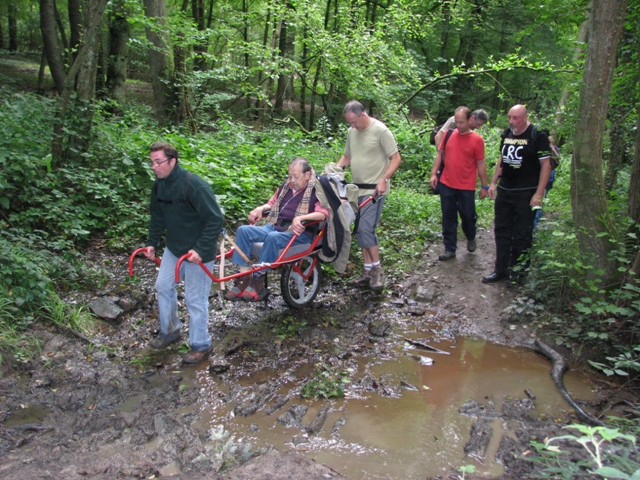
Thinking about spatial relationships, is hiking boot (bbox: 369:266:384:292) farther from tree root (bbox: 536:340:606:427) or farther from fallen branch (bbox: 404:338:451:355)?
tree root (bbox: 536:340:606:427)

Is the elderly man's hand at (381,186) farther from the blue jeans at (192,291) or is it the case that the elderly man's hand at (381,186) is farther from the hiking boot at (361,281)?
the blue jeans at (192,291)

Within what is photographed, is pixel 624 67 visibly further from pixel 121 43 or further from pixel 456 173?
pixel 121 43

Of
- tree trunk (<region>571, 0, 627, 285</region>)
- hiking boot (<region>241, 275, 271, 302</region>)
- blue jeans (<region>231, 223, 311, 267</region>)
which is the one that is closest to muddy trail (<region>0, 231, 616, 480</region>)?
hiking boot (<region>241, 275, 271, 302</region>)

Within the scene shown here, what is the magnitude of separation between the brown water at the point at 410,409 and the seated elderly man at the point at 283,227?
111 cm

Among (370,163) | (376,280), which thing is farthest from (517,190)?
(376,280)

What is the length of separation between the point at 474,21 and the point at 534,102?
431cm

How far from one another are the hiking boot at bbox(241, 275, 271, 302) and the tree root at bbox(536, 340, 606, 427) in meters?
3.09

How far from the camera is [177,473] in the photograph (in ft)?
10.3

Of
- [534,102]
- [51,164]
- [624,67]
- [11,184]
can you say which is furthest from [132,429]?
[534,102]

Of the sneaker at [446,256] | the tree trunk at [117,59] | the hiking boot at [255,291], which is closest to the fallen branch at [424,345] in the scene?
the hiking boot at [255,291]

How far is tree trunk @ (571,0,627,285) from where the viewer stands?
498cm

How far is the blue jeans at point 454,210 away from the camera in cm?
679

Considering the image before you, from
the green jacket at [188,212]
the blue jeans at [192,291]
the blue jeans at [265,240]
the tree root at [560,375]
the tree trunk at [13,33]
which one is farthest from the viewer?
the tree trunk at [13,33]

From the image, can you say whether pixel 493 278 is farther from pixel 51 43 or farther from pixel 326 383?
pixel 51 43
